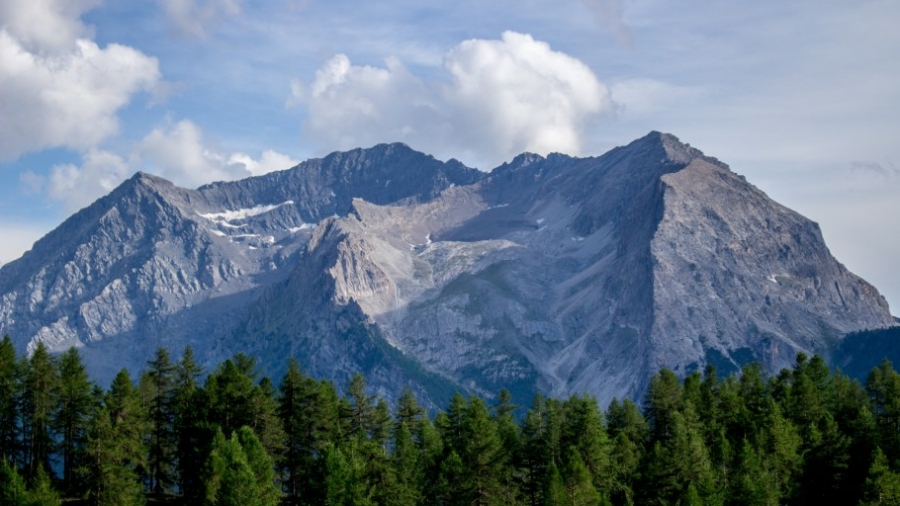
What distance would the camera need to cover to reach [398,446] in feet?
385

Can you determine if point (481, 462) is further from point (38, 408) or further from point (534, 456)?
point (38, 408)

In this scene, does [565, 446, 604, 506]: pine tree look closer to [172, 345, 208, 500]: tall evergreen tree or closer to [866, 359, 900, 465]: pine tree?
[172, 345, 208, 500]: tall evergreen tree

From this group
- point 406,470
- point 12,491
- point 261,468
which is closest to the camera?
point 12,491

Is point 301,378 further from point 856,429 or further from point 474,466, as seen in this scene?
point 856,429

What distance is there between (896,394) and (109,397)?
94.3 meters

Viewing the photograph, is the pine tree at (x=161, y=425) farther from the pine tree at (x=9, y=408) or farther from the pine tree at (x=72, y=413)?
the pine tree at (x=9, y=408)

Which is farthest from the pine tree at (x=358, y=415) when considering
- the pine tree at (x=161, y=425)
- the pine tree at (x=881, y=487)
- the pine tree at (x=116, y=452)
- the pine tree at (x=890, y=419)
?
the pine tree at (x=890, y=419)

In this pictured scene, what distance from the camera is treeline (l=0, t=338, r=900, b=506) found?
105 metres

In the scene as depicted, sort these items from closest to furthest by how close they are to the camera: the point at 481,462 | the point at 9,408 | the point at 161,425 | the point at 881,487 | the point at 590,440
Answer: the point at 9,408 < the point at 481,462 < the point at 881,487 < the point at 161,425 < the point at 590,440

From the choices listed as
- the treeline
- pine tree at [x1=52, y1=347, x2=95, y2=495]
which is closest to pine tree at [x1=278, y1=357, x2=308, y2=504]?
the treeline

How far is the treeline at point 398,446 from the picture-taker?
105m

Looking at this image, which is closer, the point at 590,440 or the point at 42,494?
the point at 42,494

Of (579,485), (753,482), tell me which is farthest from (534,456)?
(753,482)

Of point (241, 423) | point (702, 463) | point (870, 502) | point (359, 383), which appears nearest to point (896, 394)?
point (870, 502)
